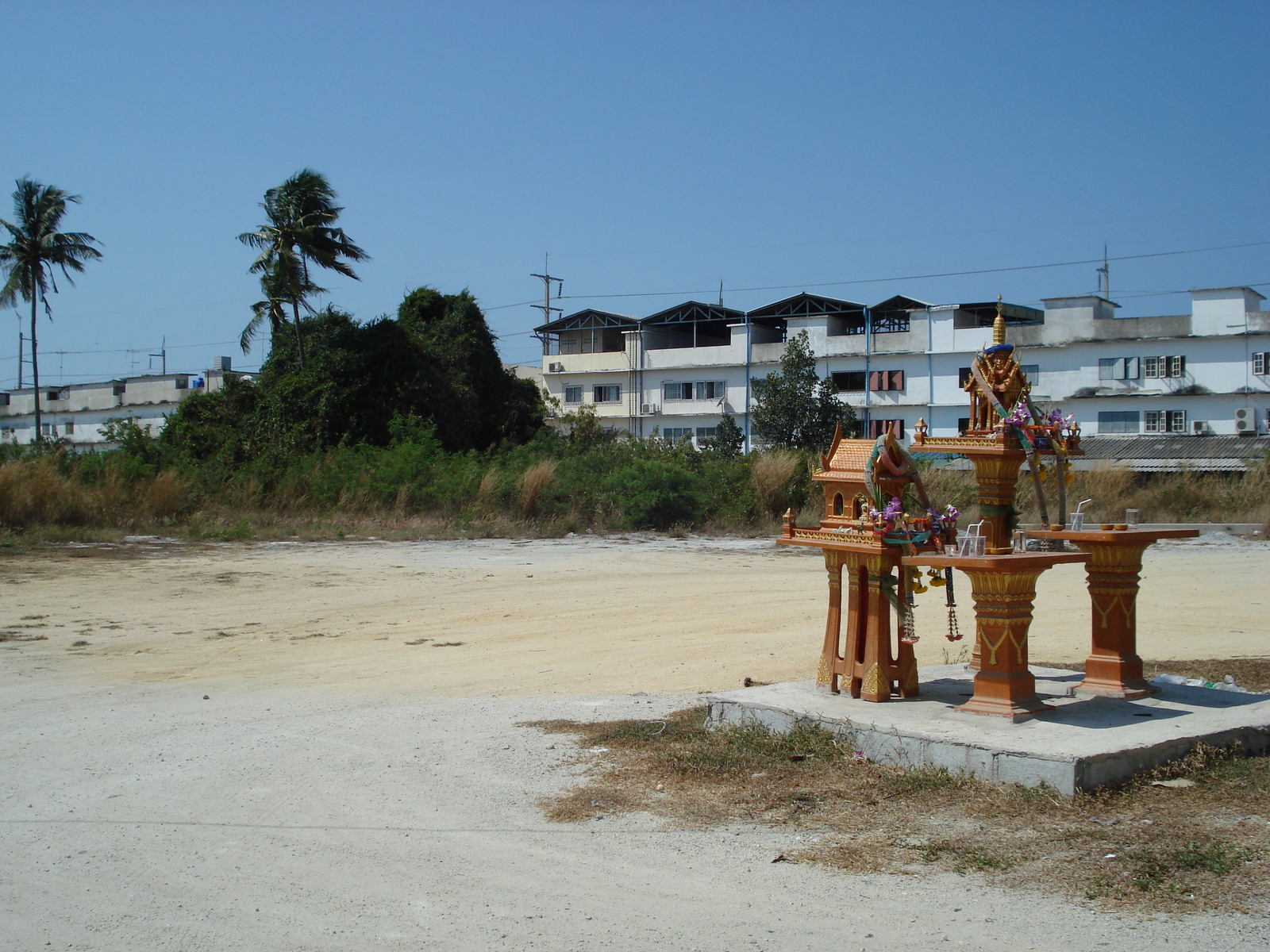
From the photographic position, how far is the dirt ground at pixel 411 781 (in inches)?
174

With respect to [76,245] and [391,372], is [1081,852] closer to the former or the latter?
[391,372]

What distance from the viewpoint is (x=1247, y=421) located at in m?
39.8

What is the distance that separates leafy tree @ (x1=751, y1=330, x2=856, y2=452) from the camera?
43094mm

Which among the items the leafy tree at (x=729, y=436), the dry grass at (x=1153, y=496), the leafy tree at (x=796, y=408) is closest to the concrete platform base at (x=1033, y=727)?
the dry grass at (x=1153, y=496)

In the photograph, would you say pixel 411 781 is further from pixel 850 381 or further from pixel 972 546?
pixel 850 381

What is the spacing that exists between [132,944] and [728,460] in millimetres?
27258

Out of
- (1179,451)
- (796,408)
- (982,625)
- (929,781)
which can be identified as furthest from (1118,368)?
(929,781)

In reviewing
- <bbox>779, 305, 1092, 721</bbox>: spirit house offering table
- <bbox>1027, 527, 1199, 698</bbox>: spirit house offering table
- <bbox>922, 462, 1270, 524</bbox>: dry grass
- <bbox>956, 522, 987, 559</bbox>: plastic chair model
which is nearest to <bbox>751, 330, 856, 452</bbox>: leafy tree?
<bbox>922, 462, 1270, 524</bbox>: dry grass

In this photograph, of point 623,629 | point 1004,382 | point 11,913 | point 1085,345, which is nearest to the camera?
point 11,913

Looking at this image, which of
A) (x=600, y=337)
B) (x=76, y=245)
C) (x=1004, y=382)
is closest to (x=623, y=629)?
(x=1004, y=382)

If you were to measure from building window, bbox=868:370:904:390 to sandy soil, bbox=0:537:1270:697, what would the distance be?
1042 inches

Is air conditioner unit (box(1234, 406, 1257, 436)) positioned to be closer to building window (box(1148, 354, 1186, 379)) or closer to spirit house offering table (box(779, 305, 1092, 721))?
building window (box(1148, 354, 1186, 379))

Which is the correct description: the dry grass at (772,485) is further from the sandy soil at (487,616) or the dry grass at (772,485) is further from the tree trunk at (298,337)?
the tree trunk at (298,337)

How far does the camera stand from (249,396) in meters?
33.3
